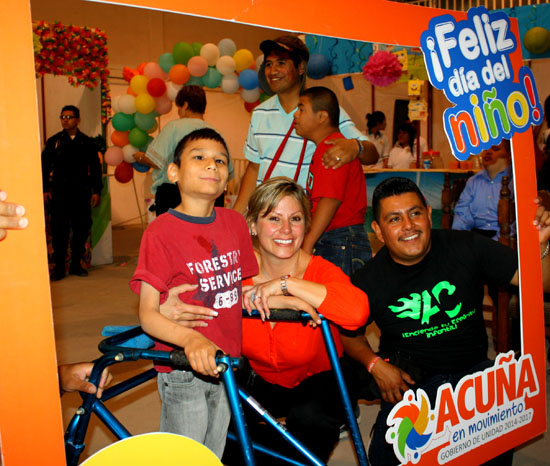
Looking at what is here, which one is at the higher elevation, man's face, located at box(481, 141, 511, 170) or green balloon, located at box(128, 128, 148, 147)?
green balloon, located at box(128, 128, 148, 147)

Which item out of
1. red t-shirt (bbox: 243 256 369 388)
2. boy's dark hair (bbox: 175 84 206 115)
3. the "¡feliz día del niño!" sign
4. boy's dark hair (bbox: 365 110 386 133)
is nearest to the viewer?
the "¡feliz día del niño!" sign

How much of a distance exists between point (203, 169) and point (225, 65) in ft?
14.6

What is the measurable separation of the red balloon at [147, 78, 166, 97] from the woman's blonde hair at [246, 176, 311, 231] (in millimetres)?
4264

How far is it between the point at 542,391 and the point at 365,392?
0.81 meters

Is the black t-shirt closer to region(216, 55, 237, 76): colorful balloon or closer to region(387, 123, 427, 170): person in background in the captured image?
region(216, 55, 237, 76): colorful balloon

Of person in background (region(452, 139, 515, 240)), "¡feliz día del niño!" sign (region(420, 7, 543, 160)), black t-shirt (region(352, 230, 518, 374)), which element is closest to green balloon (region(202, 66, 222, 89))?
person in background (region(452, 139, 515, 240))

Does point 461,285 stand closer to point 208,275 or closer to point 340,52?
point 208,275

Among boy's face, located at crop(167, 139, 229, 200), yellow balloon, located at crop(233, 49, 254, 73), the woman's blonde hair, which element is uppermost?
yellow balloon, located at crop(233, 49, 254, 73)

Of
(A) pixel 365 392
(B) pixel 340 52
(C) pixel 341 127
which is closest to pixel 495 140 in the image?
(C) pixel 341 127

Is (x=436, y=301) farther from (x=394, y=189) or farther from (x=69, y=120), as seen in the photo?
(x=69, y=120)

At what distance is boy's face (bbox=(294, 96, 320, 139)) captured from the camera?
2568mm

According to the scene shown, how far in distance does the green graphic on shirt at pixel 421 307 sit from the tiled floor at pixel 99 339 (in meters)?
0.85

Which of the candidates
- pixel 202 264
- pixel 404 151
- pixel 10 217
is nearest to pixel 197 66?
pixel 404 151

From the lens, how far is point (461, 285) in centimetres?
212
